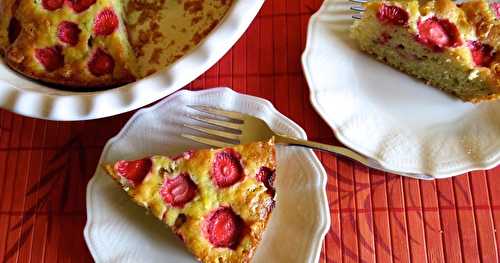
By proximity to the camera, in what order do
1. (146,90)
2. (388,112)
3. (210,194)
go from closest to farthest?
(146,90) → (210,194) → (388,112)

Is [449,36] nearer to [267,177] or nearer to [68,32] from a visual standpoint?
[267,177]

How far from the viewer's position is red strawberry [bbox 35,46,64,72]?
1162 mm

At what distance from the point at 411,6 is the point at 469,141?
12.7 inches

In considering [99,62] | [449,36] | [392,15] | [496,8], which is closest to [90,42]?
A: [99,62]

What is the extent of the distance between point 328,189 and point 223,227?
251mm

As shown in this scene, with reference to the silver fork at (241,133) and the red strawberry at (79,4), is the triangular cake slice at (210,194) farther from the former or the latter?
the red strawberry at (79,4)

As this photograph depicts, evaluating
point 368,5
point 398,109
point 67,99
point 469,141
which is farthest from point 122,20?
point 469,141

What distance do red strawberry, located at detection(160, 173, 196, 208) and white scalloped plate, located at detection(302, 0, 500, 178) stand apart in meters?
0.33

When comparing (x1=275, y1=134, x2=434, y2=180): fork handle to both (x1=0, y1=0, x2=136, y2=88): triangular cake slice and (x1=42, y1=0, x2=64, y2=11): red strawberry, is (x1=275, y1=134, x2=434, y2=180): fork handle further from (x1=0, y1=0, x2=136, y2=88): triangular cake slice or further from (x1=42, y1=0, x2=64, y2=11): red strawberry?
(x1=42, y1=0, x2=64, y2=11): red strawberry

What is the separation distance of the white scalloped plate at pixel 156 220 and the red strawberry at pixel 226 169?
0.10 meters

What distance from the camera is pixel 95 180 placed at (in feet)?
3.92

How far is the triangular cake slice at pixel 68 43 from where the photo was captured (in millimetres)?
→ 1150

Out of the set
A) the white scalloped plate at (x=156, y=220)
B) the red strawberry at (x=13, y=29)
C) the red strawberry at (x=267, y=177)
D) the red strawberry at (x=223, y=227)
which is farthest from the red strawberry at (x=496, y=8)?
the red strawberry at (x=13, y=29)

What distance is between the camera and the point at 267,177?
1149mm
